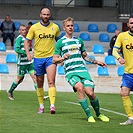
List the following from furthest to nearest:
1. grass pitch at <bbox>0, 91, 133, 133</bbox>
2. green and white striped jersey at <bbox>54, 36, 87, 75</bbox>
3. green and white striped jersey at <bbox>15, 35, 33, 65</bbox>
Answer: green and white striped jersey at <bbox>15, 35, 33, 65</bbox>
green and white striped jersey at <bbox>54, 36, 87, 75</bbox>
grass pitch at <bbox>0, 91, 133, 133</bbox>

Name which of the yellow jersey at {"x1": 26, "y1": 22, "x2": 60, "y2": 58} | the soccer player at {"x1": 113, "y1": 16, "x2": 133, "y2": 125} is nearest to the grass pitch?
the soccer player at {"x1": 113, "y1": 16, "x2": 133, "y2": 125}

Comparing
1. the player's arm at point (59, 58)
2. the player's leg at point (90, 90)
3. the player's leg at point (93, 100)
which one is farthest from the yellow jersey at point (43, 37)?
the player's leg at point (93, 100)

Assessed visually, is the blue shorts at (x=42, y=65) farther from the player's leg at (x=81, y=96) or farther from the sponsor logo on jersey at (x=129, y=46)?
the sponsor logo on jersey at (x=129, y=46)

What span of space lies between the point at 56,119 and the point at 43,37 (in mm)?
2320

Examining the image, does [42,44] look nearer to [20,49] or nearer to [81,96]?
[81,96]

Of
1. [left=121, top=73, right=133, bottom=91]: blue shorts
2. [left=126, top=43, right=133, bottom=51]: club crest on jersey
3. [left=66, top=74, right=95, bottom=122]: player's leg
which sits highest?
[left=126, top=43, right=133, bottom=51]: club crest on jersey

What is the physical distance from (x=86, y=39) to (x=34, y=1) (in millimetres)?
4709

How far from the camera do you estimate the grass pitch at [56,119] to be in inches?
423

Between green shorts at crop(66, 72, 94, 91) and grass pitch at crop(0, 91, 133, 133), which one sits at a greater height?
green shorts at crop(66, 72, 94, 91)

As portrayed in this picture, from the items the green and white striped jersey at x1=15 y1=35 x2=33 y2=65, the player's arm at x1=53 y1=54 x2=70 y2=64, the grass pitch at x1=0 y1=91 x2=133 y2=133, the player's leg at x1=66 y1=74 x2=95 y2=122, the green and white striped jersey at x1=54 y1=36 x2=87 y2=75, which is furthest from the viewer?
the green and white striped jersey at x1=15 y1=35 x2=33 y2=65

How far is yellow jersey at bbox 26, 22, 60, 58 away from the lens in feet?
45.6

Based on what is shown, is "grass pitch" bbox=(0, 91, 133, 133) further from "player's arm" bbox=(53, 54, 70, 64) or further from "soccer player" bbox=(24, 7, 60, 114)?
"player's arm" bbox=(53, 54, 70, 64)

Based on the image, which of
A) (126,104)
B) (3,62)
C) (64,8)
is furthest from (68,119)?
(64,8)

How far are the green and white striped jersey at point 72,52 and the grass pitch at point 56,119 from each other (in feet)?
3.36
